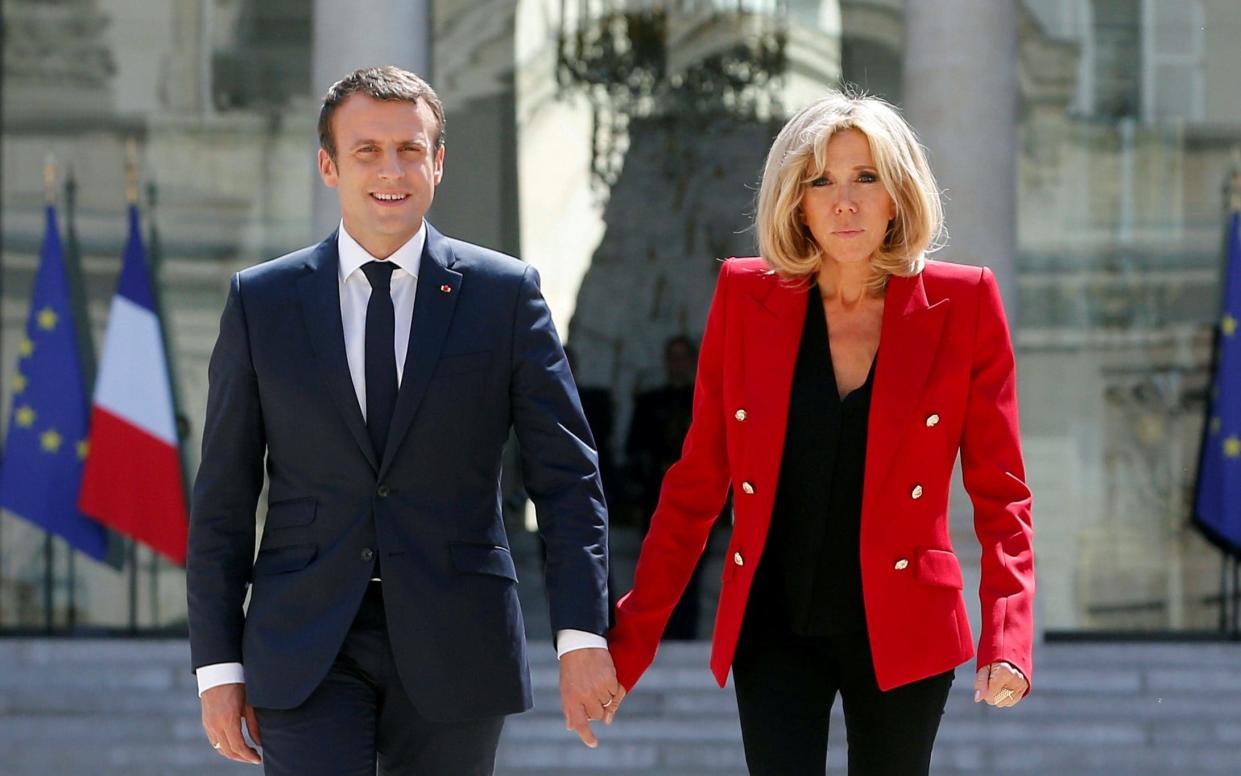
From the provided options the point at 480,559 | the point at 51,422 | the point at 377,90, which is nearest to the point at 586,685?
the point at 480,559

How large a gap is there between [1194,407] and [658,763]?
5124 millimetres

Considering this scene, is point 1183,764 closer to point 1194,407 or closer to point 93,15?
point 1194,407

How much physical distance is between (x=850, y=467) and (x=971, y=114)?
6.55 m

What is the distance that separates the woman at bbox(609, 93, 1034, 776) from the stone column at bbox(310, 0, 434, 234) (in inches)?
256

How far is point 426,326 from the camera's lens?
3.49 metres

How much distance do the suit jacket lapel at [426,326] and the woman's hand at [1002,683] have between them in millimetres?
1124

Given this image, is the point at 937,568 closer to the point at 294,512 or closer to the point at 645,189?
the point at 294,512

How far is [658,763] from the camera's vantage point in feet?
27.7

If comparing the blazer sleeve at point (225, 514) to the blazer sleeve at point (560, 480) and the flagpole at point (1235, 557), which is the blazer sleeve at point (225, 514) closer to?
the blazer sleeve at point (560, 480)

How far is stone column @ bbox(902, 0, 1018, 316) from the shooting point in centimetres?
976

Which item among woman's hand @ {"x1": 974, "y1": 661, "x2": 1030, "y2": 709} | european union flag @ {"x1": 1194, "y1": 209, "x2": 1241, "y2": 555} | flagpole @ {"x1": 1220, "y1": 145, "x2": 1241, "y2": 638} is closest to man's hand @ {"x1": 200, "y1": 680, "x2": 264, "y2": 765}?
woman's hand @ {"x1": 974, "y1": 661, "x2": 1030, "y2": 709}

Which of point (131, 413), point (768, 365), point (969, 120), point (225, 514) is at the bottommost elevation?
point (131, 413)

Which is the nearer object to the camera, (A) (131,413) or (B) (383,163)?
(B) (383,163)

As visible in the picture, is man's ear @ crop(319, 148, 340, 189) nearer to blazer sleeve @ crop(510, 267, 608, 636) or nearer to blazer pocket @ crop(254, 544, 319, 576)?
blazer sleeve @ crop(510, 267, 608, 636)
